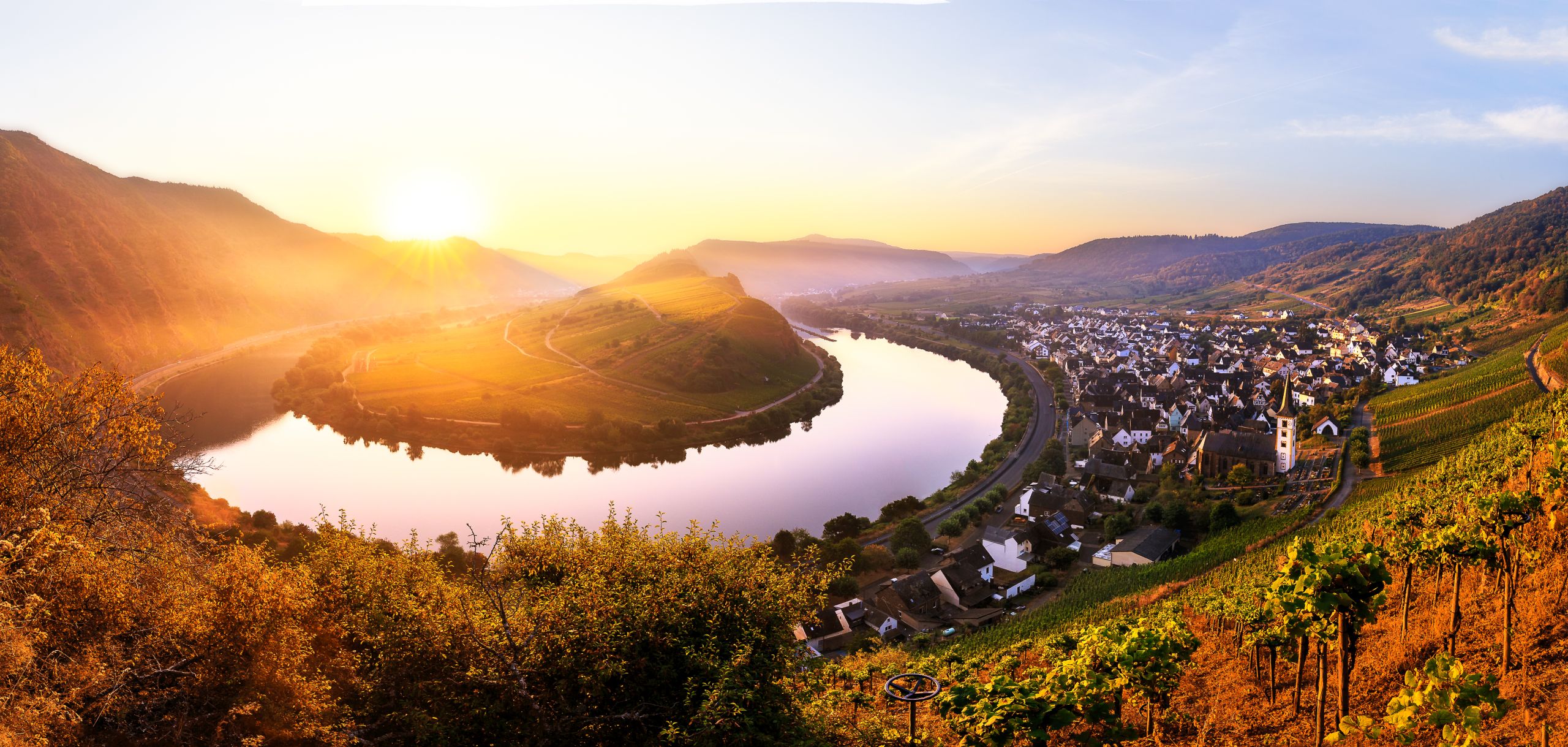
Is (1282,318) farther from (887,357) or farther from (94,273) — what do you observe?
(94,273)

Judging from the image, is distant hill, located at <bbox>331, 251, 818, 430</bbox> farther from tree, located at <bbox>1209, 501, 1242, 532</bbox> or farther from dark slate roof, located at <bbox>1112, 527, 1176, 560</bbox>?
tree, located at <bbox>1209, 501, 1242, 532</bbox>

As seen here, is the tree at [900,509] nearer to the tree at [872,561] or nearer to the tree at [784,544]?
the tree at [872,561]

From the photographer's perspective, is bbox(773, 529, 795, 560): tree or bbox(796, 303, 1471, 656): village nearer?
bbox(796, 303, 1471, 656): village

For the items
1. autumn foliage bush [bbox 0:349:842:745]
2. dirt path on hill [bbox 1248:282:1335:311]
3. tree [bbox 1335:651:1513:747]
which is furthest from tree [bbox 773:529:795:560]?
dirt path on hill [bbox 1248:282:1335:311]

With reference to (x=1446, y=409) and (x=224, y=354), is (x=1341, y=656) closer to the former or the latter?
(x=1446, y=409)

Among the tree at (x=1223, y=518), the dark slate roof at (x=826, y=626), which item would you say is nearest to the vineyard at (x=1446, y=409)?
the tree at (x=1223, y=518)

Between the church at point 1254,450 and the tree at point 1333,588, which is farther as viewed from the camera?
the church at point 1254,450
